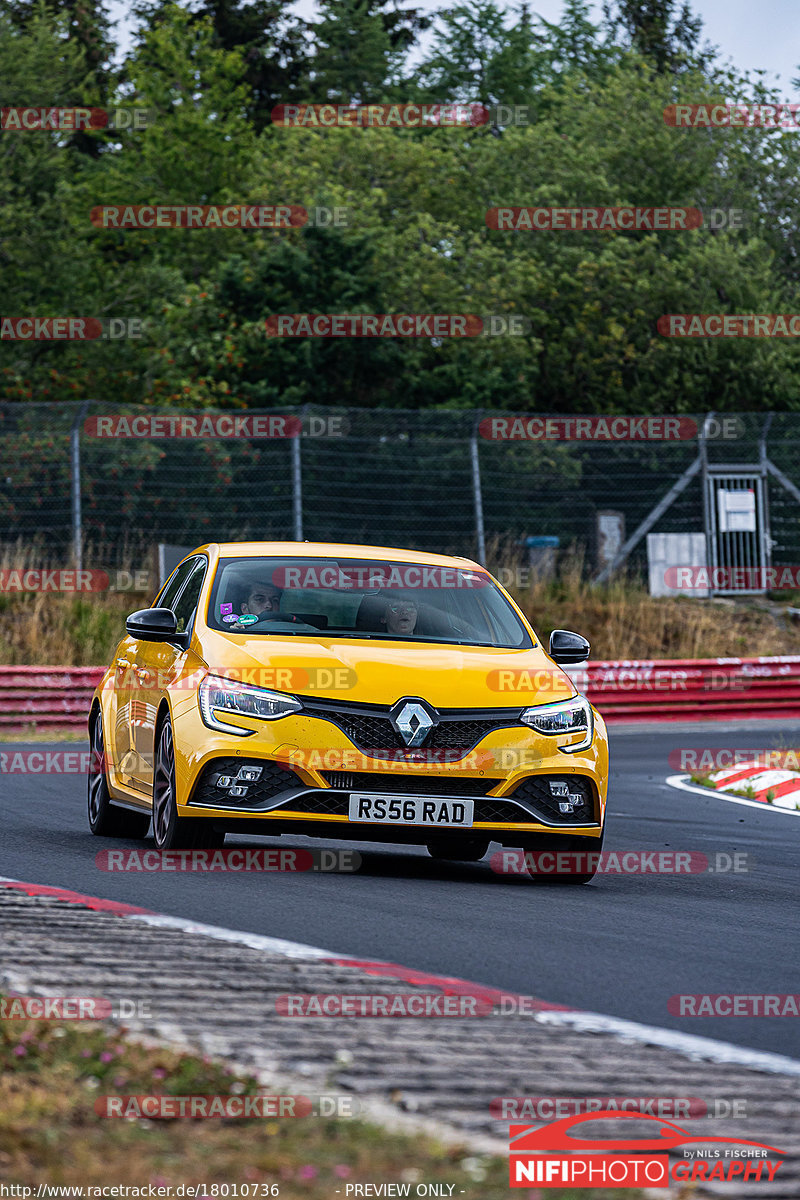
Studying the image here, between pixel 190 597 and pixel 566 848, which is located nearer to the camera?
pixel 566 848

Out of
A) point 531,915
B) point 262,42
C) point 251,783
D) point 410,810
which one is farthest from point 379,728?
point 262,42

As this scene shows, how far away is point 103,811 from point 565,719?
298 cm

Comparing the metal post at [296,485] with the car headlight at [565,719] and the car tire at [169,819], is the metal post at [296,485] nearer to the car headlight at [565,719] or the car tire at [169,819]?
the car tire at [169,819]

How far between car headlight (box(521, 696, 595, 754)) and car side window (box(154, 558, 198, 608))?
2547 mm

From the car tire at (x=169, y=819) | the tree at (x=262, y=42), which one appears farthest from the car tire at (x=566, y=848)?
the tree at (x=262, y=42)

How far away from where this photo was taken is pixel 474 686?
895 centimetres

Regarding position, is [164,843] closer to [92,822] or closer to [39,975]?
[92,822]

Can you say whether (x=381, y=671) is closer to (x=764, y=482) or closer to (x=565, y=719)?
(x=565, y=719)

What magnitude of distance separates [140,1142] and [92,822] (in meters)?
7.33

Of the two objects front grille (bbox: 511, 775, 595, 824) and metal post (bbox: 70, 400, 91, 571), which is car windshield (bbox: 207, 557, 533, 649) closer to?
front grille (bbox: 511, 775, 595, 824)

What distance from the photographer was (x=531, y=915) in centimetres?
776

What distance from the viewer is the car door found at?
31.2 feet

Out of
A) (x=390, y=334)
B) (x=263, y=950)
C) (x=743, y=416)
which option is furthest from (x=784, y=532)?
(x=263, y=950)

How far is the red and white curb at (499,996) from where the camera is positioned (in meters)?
5.00
